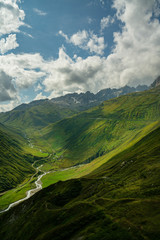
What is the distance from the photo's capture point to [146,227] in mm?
51219

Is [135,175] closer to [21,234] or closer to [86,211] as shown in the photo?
[86,211]

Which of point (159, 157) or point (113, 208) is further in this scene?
Result: point (159, 157)

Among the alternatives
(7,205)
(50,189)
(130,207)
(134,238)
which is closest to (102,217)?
(130,207)

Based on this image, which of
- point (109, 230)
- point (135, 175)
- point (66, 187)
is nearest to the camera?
point (109, 230)

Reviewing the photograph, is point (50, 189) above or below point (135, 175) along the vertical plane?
above

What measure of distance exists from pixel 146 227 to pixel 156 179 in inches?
1983

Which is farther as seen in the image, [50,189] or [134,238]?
[50,189]

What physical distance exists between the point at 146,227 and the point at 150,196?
2787 centimetres

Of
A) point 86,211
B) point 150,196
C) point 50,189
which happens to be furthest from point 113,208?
point 50,189

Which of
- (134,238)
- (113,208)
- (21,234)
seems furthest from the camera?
(21,234)

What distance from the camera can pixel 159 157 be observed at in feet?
452

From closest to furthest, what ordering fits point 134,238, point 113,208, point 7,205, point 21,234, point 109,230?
1. point 134,238
2. point 109,230
3. point 113,208
4. point 21,234
5. point 7,205

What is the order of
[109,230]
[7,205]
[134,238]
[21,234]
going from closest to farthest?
1. [134,238]
2. [109,230]
3. [21,234]
4. [7,205]

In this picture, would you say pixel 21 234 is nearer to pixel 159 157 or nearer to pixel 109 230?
pixel 109 230
